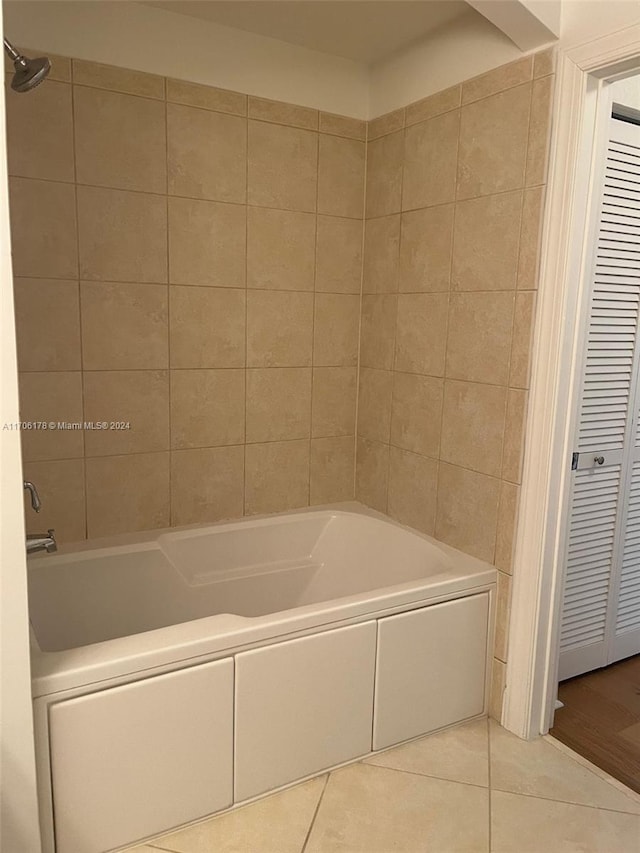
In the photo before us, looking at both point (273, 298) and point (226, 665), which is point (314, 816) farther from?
point (273, 298)

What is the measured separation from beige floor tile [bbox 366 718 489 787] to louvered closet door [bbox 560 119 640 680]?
0.58 meters

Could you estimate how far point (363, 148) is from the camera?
9.02ft

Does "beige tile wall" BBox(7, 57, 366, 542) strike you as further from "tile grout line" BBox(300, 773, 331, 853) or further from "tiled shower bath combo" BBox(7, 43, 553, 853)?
"tile grout line" BBox(300, 773, 331, 853)

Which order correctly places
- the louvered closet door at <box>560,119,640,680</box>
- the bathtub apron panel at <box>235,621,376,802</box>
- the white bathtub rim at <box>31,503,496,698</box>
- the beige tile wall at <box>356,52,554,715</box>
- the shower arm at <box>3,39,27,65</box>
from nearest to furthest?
the shower arm at <box>3,39,27,65</box> < the white bathtub rim at <box>31,503,496,698</box> < the bathtub apron panel at <box>235,621,376,802</box> < the beige tile wall at <box>356,52,554,715</box> < the louvered closet door at <box>560,119,640,680</box>

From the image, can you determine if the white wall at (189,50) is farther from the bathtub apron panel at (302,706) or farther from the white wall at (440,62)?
the bathtub apron panel at (302,706)

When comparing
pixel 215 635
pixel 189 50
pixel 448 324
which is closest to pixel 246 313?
pixel 448 324

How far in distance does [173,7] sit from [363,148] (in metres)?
0.89

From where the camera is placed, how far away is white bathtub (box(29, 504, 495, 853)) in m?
1.59

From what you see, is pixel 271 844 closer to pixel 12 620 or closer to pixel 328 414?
pixel 12 620

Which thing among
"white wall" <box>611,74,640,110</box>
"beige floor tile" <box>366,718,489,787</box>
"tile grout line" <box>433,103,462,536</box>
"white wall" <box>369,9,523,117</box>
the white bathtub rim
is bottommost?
"beige floor tile" <box>366,718,489,787</box>

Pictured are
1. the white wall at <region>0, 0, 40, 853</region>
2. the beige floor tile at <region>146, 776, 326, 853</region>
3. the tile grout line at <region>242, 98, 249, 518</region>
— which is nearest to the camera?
the white wall at <region>0, 0, 40, 853</region>

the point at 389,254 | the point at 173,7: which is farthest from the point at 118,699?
the point at 173,7

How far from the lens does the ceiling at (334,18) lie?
2.18 metres

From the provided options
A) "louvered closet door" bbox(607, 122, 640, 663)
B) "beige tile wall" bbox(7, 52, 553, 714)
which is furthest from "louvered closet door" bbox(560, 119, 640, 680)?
"beige tile wall" bbox(7, 52, 553, 714)
